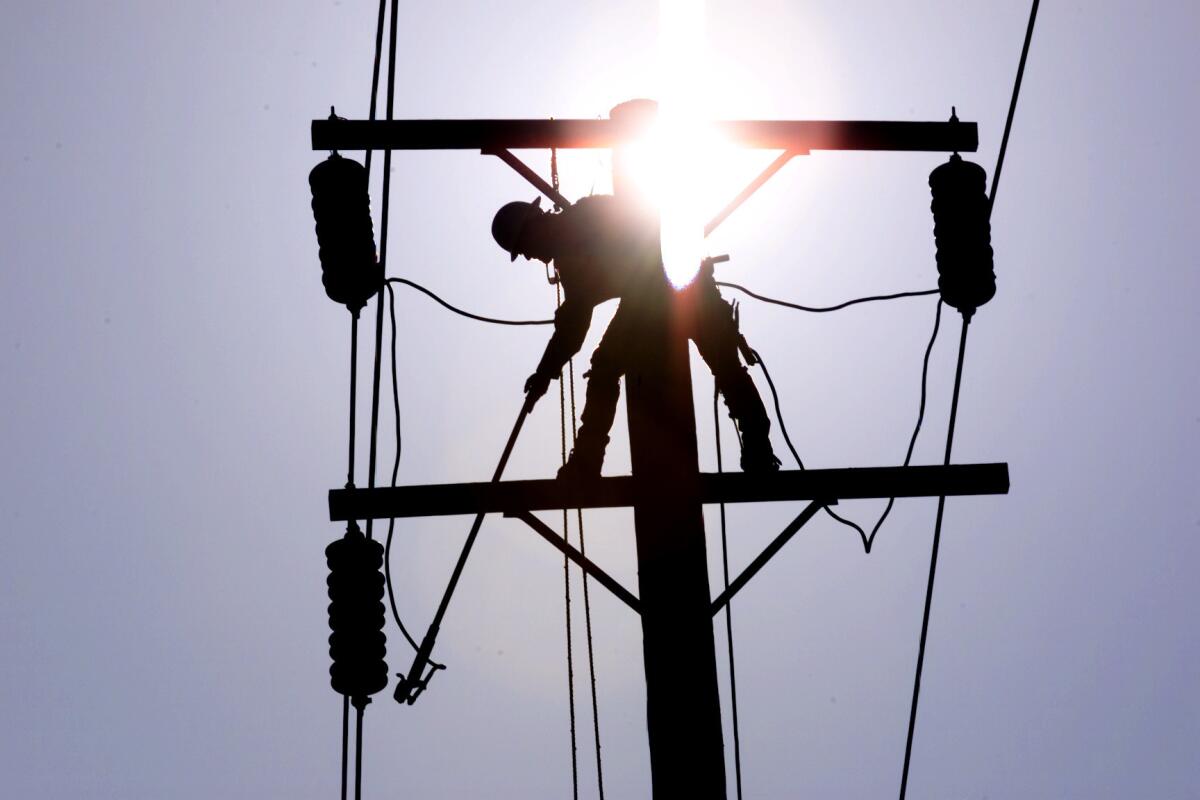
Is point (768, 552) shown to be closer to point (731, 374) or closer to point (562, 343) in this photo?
point (731, 374)

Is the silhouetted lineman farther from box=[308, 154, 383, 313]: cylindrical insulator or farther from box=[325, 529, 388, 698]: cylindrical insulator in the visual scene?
box=[325, 529, 388, 698]: cylindrical insulator

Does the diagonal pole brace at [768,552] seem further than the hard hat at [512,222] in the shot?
No

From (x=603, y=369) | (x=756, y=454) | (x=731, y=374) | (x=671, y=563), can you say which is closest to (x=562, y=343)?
(x=603, y=369)

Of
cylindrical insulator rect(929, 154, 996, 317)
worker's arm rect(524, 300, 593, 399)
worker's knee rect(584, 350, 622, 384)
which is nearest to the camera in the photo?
worker's knee rect(584, 350, 622, 384)

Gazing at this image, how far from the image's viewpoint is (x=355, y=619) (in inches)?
262

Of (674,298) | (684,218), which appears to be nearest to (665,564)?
(674,298)

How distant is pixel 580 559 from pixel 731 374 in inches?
46.7

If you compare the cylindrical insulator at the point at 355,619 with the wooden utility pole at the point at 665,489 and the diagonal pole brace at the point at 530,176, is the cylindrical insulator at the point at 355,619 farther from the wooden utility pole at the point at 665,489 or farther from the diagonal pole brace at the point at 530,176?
the diagonal pole brace at the point at 530,176

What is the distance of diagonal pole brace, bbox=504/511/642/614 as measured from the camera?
221 inches

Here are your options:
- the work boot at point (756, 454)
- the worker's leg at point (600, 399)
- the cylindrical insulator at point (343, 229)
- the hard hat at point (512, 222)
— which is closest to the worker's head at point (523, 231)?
the hard hat at point (512, 222)

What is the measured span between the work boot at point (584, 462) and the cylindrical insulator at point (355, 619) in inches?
50.7

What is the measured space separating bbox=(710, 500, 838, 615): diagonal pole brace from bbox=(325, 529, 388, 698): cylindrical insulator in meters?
1.96

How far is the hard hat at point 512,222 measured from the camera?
6.36 metres

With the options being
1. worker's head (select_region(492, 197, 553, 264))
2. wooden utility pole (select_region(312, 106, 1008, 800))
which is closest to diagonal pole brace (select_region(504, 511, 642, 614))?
wooden utility pole (select_region(312, 106, 1008, 800))
